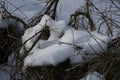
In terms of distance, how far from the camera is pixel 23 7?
4.26 metres

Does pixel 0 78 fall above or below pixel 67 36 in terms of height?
below

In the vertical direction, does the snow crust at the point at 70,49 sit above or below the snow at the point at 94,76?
above

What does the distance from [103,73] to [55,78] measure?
34 cm

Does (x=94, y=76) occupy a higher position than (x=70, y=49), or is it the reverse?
(x=70, y=49)

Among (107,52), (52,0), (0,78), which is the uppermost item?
(52,0)

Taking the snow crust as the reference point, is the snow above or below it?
below

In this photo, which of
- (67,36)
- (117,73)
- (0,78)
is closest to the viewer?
(117,73)

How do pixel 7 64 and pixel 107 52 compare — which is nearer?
pixel 107 52

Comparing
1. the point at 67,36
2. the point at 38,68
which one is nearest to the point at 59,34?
the point at 67,36

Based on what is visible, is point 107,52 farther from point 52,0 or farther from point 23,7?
point 23,7

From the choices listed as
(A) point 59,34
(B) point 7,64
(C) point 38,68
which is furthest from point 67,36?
(B) point 7,64

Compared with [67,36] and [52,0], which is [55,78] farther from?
[52,0]

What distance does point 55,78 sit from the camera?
3201 mm

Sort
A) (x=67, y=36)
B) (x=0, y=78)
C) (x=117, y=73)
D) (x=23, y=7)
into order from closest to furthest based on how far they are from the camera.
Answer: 1. (x=117, y=73)
2. (x=67, y=36)
3. (x=0, y=78)
4. (x=23, y=7)
